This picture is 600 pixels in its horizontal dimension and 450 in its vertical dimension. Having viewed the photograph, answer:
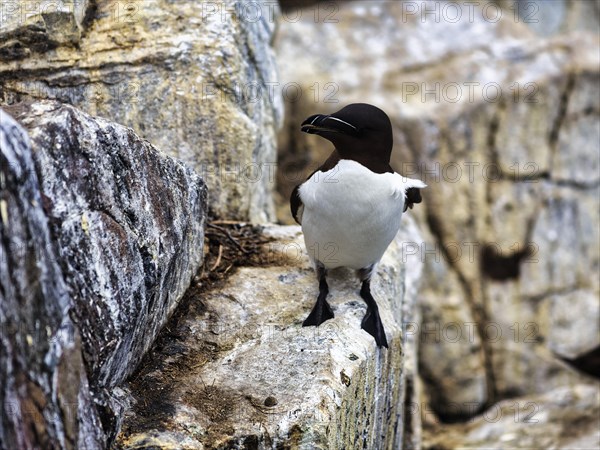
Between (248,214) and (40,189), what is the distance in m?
3.26

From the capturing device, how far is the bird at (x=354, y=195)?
481cm

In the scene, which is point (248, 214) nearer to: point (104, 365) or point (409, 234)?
point (409, 234)

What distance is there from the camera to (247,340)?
15.8 feet

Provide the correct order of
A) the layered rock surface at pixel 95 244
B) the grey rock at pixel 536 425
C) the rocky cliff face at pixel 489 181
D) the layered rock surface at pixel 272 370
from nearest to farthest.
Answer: the layered rock surface at pixel 95 244, the layered rock surface at pixel 272 370, the grey rock at pixel 536 425, the rocky cliff face at pixel 489 181

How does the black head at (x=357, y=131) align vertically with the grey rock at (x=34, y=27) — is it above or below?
below

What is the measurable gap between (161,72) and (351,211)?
2078 mm

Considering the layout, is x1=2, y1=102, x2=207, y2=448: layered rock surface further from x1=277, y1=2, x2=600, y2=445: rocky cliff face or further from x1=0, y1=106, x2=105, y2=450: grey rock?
x1=277, y1=2, x2=600, y2=445: rocky cliff face

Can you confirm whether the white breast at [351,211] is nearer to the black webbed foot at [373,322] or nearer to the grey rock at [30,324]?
the black webbed foot at [373,322]

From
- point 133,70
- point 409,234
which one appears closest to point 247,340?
point 133,70

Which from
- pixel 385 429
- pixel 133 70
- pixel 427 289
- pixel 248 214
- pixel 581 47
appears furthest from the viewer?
pixel 581 47

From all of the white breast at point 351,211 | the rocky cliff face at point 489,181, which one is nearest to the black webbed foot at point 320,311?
the white breast at point 351,211

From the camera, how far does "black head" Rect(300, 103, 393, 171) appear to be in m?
4.74

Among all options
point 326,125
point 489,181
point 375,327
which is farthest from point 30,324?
point 489,181

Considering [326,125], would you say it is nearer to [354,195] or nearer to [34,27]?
[354,195]
